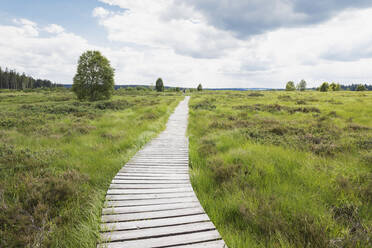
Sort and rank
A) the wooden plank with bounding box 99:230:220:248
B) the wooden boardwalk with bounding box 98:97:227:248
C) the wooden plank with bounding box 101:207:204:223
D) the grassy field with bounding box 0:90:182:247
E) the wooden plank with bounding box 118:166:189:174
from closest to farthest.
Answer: the wooden plank with bounding box 99:230:220:248 → the wooden boardwalk with bounding box 98:97:227:248 → the grassy field with bounding box 0:90:182:247 → the wooden plank with bounding box 101:207:204:223 → the wooden plank with bounding box 118:166:189:174

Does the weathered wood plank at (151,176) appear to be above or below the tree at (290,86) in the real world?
below

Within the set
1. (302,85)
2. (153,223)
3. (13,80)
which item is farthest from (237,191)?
(13,80)

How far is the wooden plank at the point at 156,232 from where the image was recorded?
8.67 feet

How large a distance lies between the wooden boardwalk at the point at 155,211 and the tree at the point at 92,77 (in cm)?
2651

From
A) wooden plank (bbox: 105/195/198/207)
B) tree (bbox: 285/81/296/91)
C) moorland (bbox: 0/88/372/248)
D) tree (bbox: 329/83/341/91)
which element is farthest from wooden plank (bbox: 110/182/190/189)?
tree (bbox: 329/83/341/91)

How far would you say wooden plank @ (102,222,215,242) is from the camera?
104 inches

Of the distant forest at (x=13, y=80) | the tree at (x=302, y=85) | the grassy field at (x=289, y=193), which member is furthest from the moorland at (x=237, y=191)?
the distant forest at (x=13, y=80)

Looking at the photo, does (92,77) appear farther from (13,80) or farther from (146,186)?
(13,80)

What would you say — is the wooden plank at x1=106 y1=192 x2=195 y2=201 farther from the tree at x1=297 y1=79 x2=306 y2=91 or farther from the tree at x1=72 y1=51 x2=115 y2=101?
the tree at x1=297 y1=79 x2=306 y2=91

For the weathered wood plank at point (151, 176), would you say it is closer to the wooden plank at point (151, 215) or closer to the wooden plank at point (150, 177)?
the wooden plank at point (150, 177)

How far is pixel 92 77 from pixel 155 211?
2936 cm

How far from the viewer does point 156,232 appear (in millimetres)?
2773

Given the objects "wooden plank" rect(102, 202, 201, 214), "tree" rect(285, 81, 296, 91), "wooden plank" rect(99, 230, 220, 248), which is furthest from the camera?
"tree" rect(285, 81, 296, 91)

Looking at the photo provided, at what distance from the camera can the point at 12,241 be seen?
2.68 metres
